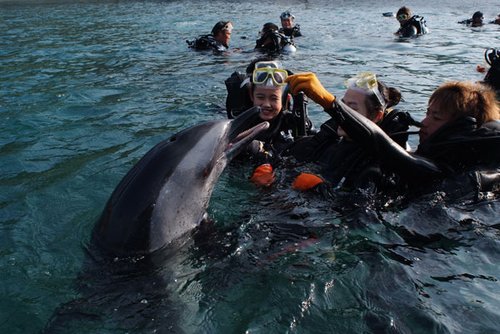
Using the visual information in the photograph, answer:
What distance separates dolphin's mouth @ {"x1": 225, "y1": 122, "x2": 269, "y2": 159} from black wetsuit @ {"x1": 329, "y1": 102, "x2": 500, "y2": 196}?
0.81m

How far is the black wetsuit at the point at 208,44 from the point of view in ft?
48.6

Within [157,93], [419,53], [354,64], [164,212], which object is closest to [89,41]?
[157,93]

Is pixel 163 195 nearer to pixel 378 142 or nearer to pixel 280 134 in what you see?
pixel 378 142

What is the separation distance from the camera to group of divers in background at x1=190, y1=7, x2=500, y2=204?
465cm

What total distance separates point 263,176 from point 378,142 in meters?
1.38

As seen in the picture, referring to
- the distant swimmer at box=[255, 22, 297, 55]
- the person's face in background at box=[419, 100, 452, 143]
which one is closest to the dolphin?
the person's face in background at box=[419, 100, 452, 143]

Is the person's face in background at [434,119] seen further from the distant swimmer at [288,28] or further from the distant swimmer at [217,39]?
the distant swimmer at [288,28]

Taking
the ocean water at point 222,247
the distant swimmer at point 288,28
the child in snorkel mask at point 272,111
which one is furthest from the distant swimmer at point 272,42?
the child in snorkel mask at point 272,111

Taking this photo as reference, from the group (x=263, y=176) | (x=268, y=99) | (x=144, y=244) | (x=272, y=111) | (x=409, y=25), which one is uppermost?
(x=409, y=25)

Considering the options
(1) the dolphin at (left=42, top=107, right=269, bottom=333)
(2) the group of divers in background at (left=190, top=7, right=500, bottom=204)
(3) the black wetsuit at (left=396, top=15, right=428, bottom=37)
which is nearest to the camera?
(1) the dolphin at (left=42, top=107, right=269, bottom=333)

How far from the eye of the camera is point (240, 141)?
4.25m

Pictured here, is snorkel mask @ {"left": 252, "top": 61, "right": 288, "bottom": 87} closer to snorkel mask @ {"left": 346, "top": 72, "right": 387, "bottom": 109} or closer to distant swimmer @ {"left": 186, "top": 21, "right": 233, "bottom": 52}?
snorkel mask @ {"left": 346, "top": 72, "right": 387, "bottom": 109}

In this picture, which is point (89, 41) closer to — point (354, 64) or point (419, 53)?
point (354, 64)

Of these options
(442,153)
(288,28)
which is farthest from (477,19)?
(442,153)
